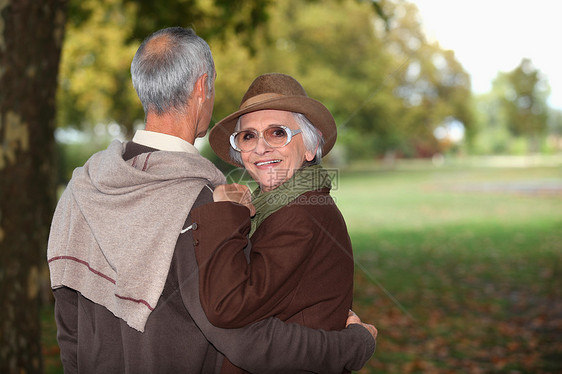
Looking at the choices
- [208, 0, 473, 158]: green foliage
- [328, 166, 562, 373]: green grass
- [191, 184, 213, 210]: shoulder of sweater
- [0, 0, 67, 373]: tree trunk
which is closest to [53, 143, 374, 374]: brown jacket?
[191, 184, 213, 210]: shoulder of sweater

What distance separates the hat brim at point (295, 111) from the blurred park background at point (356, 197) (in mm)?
321

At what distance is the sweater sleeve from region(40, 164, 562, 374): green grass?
64 cm

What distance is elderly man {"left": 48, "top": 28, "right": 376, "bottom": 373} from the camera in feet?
5.62

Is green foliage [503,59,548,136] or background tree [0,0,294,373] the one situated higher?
green foliage [503,59,548,136]

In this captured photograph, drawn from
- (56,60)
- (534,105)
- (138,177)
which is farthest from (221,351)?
(534,105)

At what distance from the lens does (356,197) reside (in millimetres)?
25578

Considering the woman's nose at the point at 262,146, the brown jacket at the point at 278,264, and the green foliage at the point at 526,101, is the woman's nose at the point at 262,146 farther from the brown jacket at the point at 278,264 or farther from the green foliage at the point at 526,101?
the green foliage at the point at 526,101

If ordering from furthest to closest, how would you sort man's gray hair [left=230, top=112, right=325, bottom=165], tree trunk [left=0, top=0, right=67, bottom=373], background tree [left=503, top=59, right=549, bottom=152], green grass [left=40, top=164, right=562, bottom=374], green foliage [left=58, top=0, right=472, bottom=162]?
1. background tree [left=503, top=59, right=549, bottom=152]
2. green foliage [left=58, top=0, right=472, bottom=162]
3. green grass [left=40, top=164, right=562, bottom=374]
4. tree trunk [left=0, top=0, right=67, bottom=373]
5. man's gray hair [left=230, top=112, right=325, bottom=165]

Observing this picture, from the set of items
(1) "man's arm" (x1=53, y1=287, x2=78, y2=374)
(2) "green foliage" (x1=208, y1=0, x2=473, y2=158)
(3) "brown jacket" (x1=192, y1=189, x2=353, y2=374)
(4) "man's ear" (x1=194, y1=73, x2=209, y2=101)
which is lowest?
(1) "man's arm" (x1=53, y1=287, x2=78, y2=374)

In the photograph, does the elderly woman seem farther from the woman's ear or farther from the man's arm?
the man's arm

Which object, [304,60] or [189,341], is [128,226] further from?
[304,60]

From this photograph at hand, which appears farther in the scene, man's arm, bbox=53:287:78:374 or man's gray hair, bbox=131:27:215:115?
man's arm, bbox=53:287:78:374

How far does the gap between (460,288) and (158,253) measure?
8.39m

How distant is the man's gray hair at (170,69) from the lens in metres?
1.81
